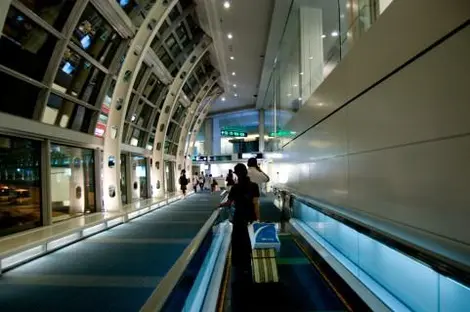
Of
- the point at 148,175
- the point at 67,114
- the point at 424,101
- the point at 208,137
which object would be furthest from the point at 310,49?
the point at 208,137

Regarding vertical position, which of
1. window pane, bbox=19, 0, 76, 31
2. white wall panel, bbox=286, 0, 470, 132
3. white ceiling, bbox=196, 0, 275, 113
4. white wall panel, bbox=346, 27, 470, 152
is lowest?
white wall panel, bbox=346, 27, 470, 152

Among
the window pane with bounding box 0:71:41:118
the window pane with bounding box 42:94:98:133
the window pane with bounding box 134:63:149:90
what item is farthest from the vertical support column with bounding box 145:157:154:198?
the window pane with bounding box 0:71:41:118

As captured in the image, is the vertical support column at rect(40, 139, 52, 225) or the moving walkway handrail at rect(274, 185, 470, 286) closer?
the moving walkway handrail at rect(274, 185, 470, 286)

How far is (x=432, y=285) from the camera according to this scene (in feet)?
9.82

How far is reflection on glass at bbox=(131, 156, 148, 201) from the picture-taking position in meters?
14.6

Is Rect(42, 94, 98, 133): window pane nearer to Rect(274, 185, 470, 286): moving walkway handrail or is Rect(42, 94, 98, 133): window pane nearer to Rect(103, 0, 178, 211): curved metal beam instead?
Rect(103, 0, 178, 211): curved metal beam

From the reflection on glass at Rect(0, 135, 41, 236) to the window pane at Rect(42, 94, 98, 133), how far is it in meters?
0.90

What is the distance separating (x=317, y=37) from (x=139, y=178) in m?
10.4

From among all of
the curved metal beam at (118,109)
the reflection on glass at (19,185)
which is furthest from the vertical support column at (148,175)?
the reflection on glass at (19,185)

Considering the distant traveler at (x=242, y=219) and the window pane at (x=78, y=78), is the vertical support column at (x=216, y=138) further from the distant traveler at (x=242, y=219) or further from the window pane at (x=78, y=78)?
the distant traveler at (x=242, y=219)

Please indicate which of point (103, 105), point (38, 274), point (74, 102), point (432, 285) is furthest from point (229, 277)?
point (103, 105)

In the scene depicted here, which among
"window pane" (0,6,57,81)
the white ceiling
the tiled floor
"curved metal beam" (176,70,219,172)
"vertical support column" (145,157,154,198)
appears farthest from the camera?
"curved metal beam" (176,70,219,172)

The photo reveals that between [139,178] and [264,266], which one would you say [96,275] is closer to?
[264,266]

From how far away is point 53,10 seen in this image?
23.3 ft
